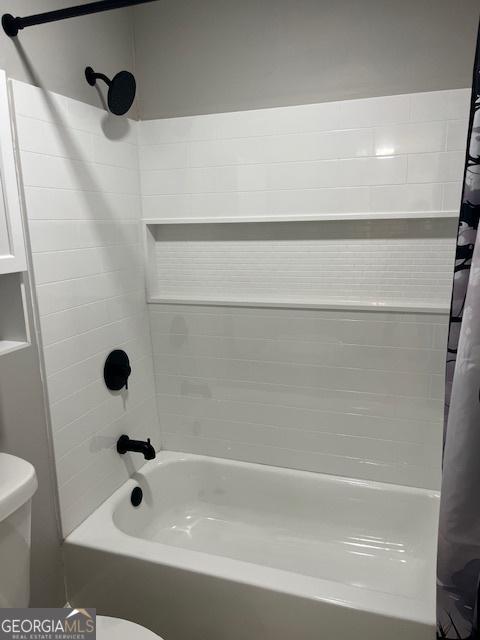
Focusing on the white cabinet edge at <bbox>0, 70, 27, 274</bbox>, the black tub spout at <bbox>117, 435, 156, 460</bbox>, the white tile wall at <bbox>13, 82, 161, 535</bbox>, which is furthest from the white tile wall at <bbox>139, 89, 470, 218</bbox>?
the black tub spout at <bbox>117, 435, 156, 460</bbox>

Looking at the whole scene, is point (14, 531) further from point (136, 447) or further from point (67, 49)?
point (67, 49)

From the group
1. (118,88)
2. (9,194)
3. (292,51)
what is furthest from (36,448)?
(292,51)

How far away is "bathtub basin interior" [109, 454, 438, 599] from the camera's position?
202cm

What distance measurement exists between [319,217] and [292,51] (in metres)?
0.66

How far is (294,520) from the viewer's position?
89.2 inches

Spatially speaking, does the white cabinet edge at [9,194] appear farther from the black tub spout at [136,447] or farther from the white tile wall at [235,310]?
the black tub spout at [136,447]

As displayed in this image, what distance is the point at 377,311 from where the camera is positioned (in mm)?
2006

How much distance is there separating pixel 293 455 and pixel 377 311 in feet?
2.60

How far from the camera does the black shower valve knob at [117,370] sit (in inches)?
80.0

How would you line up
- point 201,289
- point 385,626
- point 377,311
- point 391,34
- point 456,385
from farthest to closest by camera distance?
point 201,289 < point 377,311 < point 391,34 < point 385,626 < point 456,385

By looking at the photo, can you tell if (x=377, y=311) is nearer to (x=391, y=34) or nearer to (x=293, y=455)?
(x=293, y=455)

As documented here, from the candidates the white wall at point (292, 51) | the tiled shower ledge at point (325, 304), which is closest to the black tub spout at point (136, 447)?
the tiled shower ledge at point (325, 304)

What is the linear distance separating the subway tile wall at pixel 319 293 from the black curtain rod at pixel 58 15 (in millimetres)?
756

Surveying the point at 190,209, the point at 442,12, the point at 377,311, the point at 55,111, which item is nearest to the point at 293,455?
the point at 377,311
